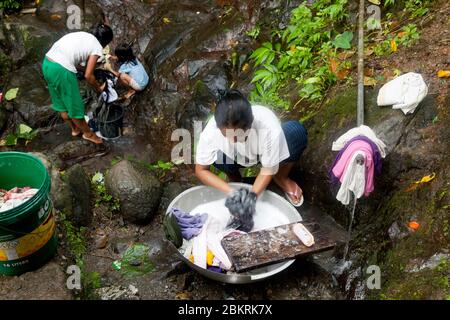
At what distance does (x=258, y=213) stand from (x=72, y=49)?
323 cm

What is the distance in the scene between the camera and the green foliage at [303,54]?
5.38m

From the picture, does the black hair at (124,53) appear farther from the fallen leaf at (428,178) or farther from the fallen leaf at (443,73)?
the fallen leaf at (428,178)

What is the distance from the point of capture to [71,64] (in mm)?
5730

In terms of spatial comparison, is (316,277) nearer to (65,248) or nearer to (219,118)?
(219,118)

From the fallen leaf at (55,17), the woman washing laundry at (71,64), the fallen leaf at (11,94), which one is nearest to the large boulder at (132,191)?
the woman washing laundry at (71,64)

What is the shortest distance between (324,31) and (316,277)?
10.6 ft

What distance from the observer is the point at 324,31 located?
18.9 ft

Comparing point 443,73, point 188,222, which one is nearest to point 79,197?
point 188,222

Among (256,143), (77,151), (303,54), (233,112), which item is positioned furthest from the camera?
(77,151)

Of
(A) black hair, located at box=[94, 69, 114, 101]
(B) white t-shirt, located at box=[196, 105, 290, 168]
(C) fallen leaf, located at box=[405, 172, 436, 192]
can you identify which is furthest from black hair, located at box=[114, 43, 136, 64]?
(C) fallen leaf, located at box=[405, 172, 436, 192]

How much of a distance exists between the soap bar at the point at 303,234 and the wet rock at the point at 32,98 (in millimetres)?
4592

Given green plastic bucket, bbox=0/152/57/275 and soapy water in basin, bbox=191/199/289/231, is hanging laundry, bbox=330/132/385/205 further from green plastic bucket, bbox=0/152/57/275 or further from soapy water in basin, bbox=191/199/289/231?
green plastic bucket, bbox=0/152/57/275

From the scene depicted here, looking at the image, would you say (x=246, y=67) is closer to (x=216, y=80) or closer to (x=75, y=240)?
(x=216, y=80)
